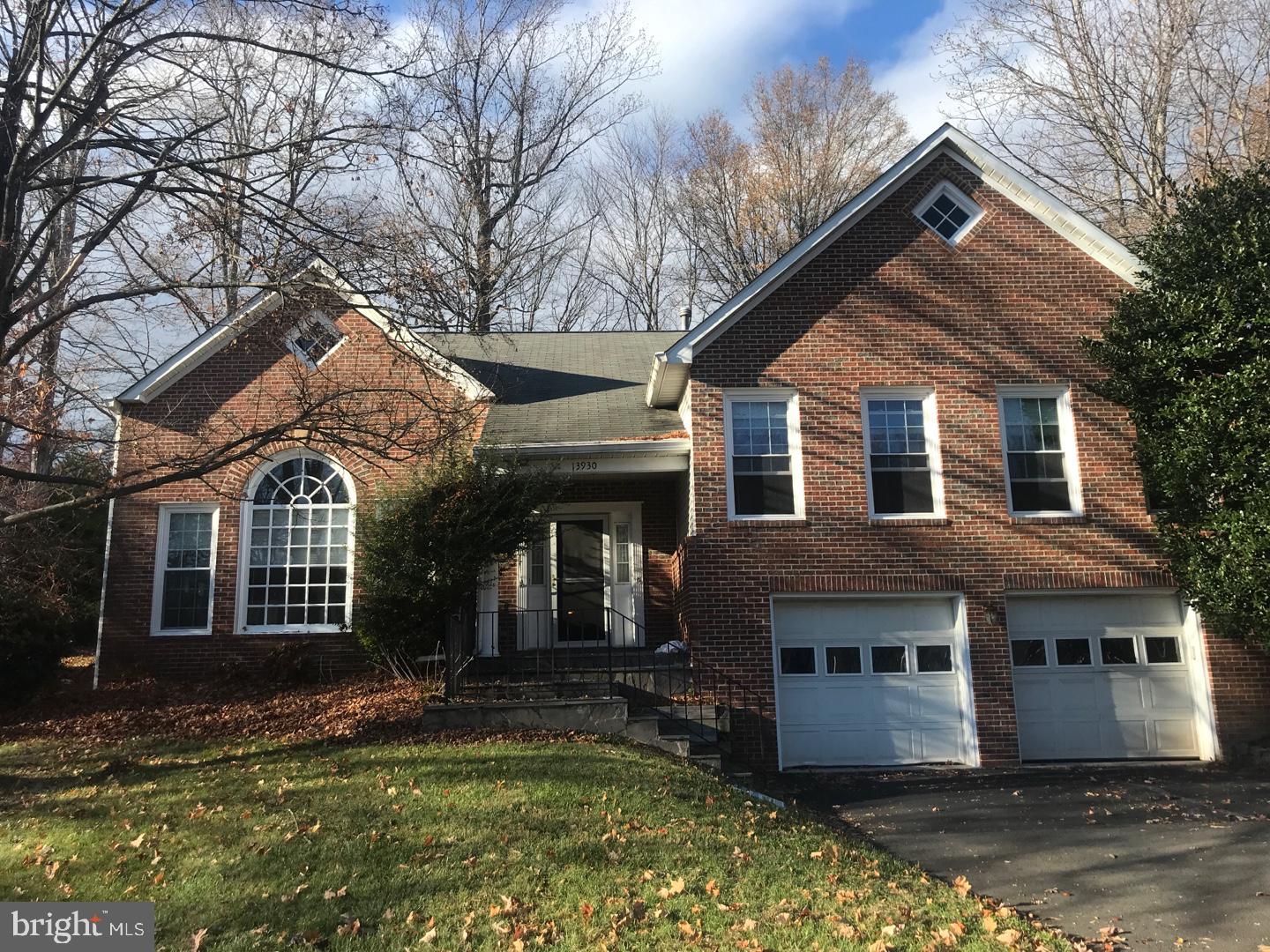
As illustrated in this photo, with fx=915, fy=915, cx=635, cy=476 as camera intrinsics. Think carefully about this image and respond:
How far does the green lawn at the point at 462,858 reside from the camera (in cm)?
575

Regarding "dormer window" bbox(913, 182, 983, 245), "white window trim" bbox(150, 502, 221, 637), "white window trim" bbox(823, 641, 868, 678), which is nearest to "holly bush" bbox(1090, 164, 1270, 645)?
"dormer window" bbox(913, 182, 983, 245)

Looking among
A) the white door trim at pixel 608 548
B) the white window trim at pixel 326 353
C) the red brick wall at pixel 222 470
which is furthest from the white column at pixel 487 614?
the white window trim at pixel 326 353

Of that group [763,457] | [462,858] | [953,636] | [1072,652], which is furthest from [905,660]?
[462,858]

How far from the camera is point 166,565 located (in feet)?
45.9

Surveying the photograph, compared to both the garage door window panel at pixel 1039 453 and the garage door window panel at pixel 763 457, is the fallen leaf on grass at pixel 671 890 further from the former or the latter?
the garage door window panel at pixel 1039 453

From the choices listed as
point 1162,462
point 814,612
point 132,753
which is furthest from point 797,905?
point 1162,462

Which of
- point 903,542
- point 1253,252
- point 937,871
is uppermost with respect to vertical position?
point 1253,252

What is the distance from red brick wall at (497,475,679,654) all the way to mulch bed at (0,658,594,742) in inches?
80.4

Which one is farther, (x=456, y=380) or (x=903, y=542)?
(x=456, y=380)

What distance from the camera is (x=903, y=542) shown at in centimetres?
1208

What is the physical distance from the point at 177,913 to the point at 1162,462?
37.5ft

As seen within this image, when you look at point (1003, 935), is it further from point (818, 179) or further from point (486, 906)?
point (818, 179)

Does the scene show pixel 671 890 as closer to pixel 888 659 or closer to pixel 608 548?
pixel 888 659

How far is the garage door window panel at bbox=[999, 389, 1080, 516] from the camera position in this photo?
12422 mm
